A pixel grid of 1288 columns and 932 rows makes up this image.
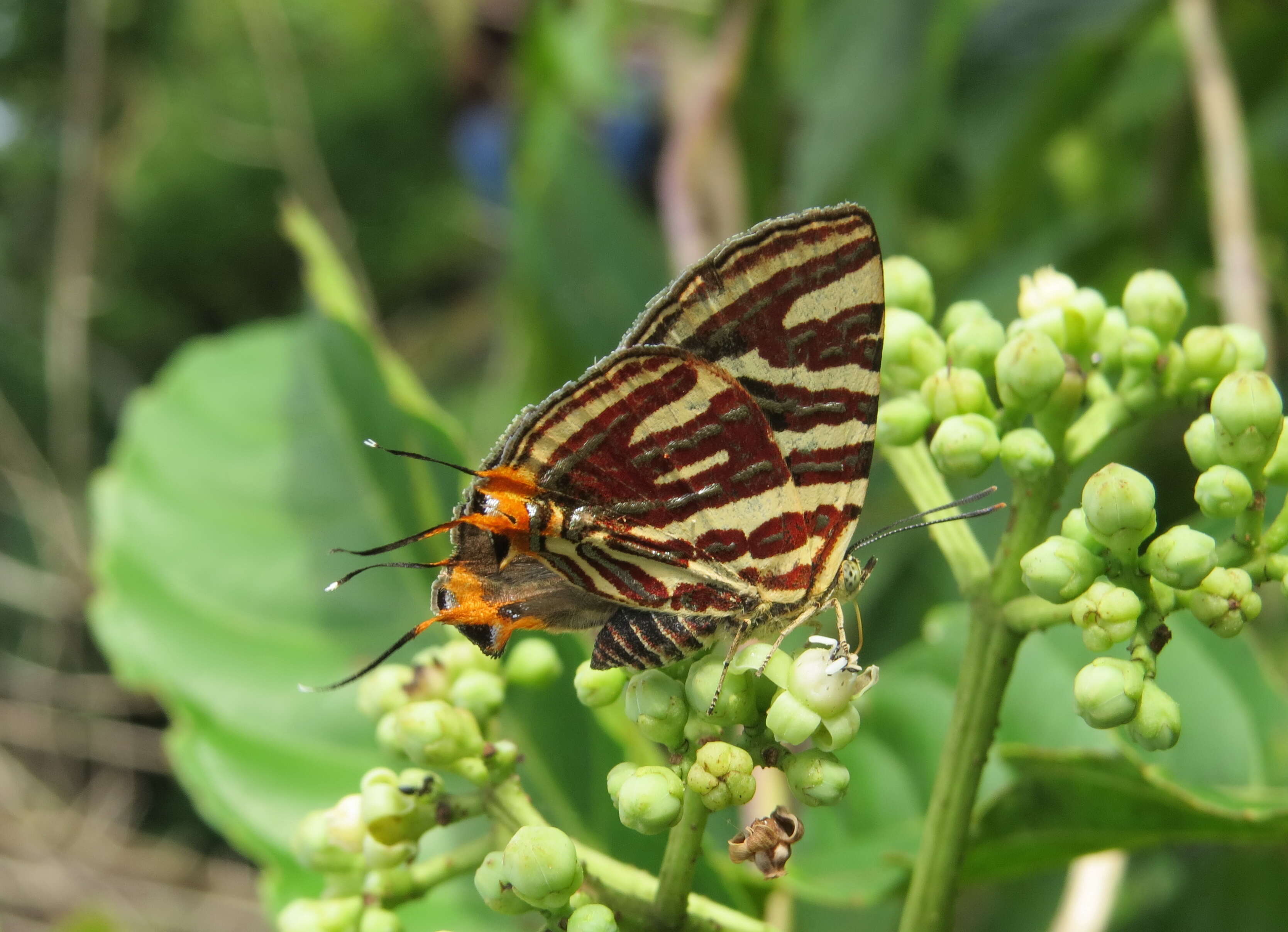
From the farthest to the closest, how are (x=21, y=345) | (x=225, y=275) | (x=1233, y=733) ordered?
(x=225, y=275)
(x=21, y=345)
(x=1233, y=733)

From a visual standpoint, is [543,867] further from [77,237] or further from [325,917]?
[77,237]

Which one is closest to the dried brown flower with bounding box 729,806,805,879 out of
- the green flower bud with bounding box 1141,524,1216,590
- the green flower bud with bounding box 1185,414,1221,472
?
the green flower bud with bounding box 1141,524,1216,590

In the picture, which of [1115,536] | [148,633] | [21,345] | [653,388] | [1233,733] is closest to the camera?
[1115,536]

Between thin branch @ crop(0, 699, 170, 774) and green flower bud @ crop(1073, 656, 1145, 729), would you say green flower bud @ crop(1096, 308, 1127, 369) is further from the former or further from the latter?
thin branch @ crop(0, 699, 170, 774)

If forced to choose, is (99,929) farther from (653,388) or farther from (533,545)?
(653,388)

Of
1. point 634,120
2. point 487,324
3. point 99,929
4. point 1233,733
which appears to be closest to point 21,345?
point 487,324

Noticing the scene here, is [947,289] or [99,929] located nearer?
[99,929]

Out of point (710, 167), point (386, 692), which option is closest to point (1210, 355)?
point (386, 692)
